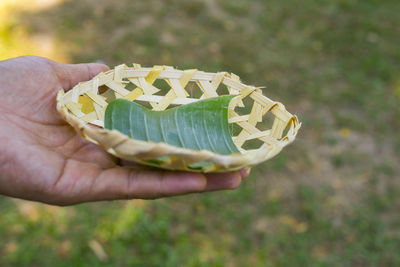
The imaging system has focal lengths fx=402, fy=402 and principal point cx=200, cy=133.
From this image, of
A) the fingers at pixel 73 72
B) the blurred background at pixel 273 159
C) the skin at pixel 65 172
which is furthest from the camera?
the blurred background at pixel 273 159

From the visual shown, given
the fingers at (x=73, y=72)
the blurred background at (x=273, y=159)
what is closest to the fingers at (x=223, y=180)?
the fingers at (x=73, y=72)

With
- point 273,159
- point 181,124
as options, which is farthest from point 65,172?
point 273,159

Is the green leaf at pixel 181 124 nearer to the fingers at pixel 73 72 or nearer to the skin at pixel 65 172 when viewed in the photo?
the skin at pixel 65 172

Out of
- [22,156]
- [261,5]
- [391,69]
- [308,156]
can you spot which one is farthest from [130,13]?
[22,156]

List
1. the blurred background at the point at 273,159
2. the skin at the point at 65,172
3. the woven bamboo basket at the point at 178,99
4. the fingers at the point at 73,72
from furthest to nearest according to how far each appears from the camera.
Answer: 1. the blurred background at the point at 273,159
2. the fingers at the point at 73,72
3. the woven bamboo basket at the point at 178,99
4. the skin at the point at 65,172

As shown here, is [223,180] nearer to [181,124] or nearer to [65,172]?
[181,124]

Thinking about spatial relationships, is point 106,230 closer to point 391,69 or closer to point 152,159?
point 152,159
